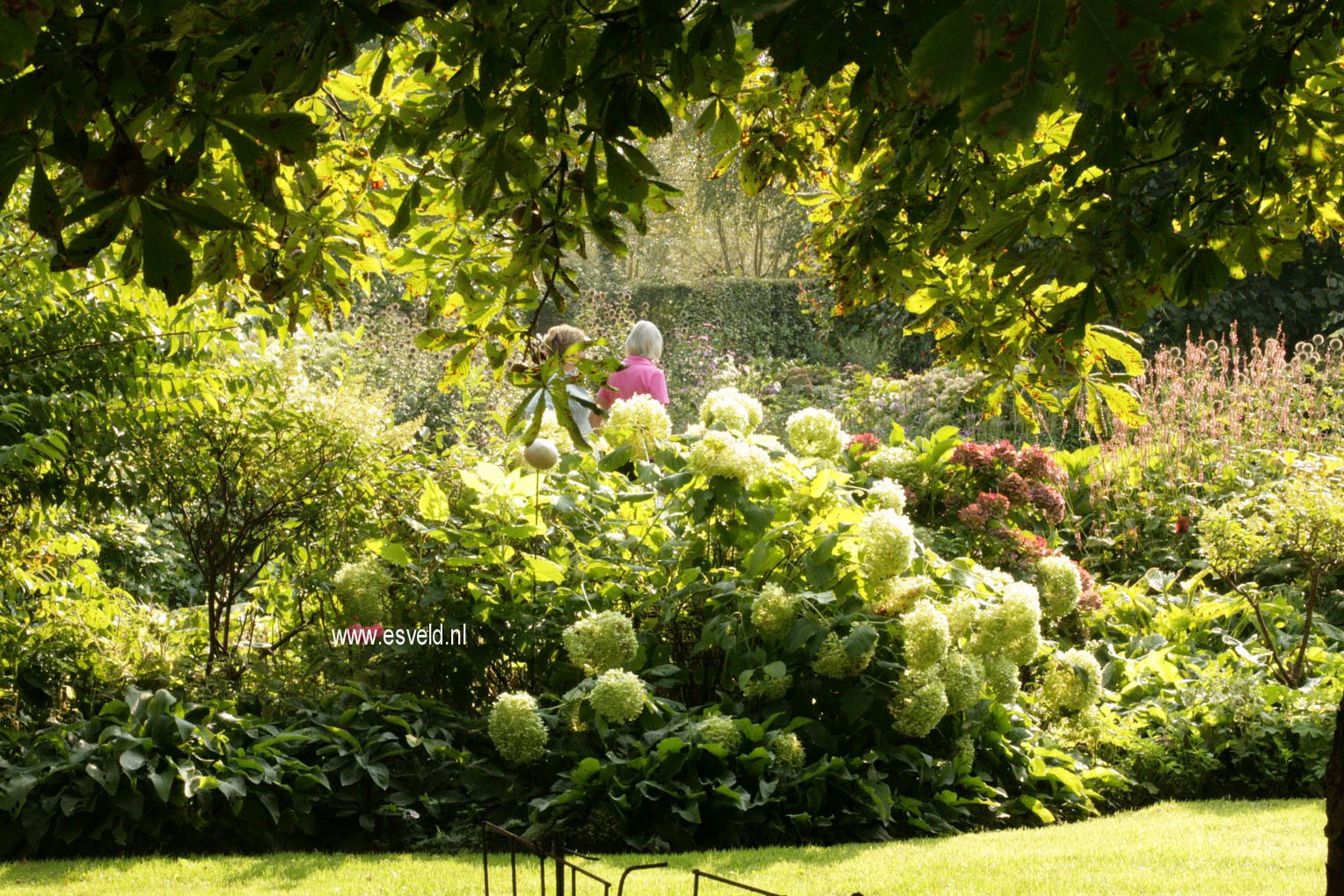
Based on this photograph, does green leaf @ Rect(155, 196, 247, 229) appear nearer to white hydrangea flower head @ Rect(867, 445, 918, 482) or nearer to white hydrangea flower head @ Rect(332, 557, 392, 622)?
white hydrangea flower head @ Rect(332, 557, 392, 622)

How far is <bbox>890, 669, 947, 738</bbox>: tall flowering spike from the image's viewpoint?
4234 millimetres

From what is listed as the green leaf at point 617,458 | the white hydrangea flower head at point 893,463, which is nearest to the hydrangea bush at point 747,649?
the green leaf at point 617,458

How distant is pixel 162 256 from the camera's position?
1264mm

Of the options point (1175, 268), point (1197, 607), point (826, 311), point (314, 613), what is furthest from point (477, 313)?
point (826, 311)

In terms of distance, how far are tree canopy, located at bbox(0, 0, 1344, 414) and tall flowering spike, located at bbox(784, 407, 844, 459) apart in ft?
6.15

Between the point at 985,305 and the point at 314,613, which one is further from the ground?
the point at 985,305

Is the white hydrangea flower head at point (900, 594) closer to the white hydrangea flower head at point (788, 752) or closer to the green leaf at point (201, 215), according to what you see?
the white hydrangea flower head at point (788, 752)

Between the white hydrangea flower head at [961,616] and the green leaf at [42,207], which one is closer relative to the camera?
the green leaf at [42,207]

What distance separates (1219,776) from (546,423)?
3.25 m

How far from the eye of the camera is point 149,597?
684 centimetres

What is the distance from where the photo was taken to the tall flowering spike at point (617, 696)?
409cm

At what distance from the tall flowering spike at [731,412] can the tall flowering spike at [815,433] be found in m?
0.18

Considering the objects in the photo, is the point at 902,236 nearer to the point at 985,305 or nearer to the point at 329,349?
the point at 985,305

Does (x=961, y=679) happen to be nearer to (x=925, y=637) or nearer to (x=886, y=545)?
(x=925, y=637)
